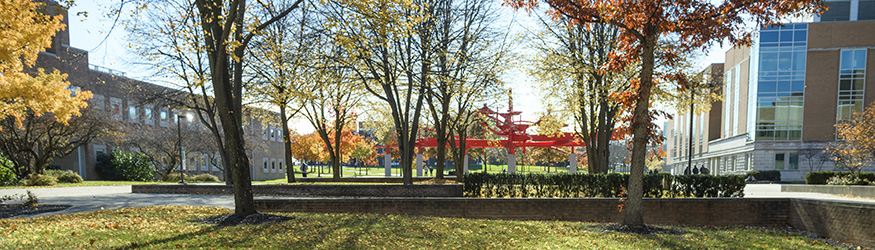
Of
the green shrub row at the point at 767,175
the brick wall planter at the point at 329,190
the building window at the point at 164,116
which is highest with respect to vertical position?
the building window at the point at 164,116

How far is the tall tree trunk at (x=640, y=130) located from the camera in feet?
31.0

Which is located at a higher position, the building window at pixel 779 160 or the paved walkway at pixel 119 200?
the building window at pixel 779 160

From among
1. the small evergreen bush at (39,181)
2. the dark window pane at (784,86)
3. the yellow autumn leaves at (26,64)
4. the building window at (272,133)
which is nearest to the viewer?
the yellow autumn leaves at (26,64)

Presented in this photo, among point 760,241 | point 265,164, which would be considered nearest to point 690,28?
point 760,241

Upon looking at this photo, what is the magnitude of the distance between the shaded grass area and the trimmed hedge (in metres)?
3.91

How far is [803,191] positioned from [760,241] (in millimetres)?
20168

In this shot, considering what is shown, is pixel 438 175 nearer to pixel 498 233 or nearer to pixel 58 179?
pixel 498 233

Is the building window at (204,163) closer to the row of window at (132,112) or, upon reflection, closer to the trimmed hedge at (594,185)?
the row of window at (132,112)

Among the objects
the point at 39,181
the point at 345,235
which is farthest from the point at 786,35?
the point at 39,181

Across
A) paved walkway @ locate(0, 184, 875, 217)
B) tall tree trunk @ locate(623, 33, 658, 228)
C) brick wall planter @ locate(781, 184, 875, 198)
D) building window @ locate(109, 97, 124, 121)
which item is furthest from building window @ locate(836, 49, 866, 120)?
building window @ locate(109, 97, 124, 121)

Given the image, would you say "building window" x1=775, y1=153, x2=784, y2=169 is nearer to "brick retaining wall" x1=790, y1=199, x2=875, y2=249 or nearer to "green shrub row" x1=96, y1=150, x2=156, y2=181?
"brick retaining wall" x1=790, y1=199, x2=875, y2=249

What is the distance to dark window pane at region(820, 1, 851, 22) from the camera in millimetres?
46219

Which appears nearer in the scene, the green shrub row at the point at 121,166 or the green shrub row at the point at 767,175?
the green shrub row at the point at 121,166

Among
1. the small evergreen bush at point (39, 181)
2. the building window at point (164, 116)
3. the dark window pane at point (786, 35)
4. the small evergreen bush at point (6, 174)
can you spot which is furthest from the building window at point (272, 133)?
the dark window pane at point (786, 35)
